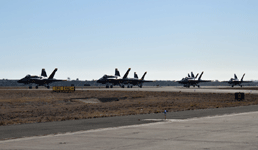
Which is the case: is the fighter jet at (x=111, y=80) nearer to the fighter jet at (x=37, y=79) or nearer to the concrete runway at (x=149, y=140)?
the fighter jet at (x=37, y=79)

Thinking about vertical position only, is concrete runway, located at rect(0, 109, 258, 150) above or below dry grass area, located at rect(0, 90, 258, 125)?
above

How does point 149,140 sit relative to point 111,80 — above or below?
below

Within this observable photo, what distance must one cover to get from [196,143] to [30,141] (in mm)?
5750

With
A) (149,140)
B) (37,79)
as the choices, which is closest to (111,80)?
(37,79)

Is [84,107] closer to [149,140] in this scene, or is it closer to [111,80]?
[149,140]

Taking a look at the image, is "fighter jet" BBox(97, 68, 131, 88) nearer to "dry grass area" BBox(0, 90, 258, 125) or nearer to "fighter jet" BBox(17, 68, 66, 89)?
"fighter jet" BBox(17, 68, 66, 89)

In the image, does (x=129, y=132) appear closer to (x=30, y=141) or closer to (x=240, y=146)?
(x=30, y=141)

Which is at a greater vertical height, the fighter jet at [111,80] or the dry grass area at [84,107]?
the fighter jet at [111,80]

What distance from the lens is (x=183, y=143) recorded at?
10.8 m

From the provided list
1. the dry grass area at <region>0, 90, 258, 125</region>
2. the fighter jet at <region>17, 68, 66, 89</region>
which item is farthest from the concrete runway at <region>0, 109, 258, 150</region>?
the fighter jet at <region>17, 68, 66, 89</region>

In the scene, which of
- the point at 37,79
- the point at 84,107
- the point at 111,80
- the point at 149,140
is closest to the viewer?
the point at 149,140

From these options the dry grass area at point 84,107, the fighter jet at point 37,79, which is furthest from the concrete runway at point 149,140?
the fighter jet at point 37,79

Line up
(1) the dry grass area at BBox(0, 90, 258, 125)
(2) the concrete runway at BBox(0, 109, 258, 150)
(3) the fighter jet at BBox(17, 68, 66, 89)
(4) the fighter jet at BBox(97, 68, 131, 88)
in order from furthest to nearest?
(4) the fighter jet at BBox(97, 68, 131, 88)
(3) the fighter jet at BBox(17, 68, 66, 89)
(1) the dry grass area at BBox(0, 90, 258, 125)
(2) the concrete runway at BBox(0, 109, 258, 150)

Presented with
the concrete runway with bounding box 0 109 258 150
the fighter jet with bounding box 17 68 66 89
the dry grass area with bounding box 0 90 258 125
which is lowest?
the dry grass area with bounding box 0 90 258 125
